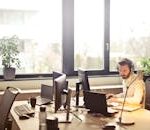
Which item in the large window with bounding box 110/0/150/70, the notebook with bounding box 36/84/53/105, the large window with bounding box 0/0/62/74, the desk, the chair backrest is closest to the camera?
the desk

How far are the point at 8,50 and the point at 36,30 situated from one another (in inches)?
21.4

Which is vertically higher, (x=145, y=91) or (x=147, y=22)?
(x=147, y=22)

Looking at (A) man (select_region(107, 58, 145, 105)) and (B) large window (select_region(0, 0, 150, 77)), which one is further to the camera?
(B) large window (select_region(0, 0, 150, 77))

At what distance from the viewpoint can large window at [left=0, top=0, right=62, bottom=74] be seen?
15.7 feet

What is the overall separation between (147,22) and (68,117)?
2.99 m

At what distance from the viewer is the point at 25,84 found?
476 cm

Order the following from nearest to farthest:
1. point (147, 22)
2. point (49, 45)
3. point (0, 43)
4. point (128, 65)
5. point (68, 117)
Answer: point (68, 117)
point (128, 65)
point (0, 43)
point (49, 45)
point (147, 22)

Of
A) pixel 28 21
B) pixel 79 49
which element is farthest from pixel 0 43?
pixel 79 49

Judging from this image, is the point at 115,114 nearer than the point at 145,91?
Yes

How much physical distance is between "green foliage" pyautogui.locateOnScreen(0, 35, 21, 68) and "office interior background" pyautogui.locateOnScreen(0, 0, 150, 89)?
0.47 ft

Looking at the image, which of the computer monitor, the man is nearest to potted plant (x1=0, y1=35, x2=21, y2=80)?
the man

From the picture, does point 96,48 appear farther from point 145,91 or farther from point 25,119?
point 25,119

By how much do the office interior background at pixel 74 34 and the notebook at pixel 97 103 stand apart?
183cm

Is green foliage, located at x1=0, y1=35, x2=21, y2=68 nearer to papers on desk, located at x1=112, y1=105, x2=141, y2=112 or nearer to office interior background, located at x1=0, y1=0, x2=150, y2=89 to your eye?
office interior background, located at x1=0, y1=0, x2=150, y2=89
